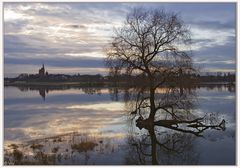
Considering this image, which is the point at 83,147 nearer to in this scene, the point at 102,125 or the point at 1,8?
Result: the point at 102,125

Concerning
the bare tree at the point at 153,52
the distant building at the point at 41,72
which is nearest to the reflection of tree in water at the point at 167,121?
the bare tree at the point at 153,52

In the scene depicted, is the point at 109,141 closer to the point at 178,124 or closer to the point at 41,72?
the point at 41,72

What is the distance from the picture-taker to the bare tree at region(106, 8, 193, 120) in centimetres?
1180

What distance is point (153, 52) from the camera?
12.2 metres

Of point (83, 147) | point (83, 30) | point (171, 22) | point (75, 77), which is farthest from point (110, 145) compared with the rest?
point (171, 22)

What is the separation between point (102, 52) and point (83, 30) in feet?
3.25

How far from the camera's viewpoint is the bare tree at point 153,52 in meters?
11.8

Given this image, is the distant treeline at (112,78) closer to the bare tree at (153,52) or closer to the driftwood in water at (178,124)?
the bare tree at (153,52)

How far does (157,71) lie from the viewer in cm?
1220

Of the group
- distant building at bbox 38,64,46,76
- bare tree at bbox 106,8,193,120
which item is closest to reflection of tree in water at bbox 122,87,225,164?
bare tree at bbox 106,8,193,120

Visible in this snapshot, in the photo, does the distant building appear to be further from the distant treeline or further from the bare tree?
the bare tree

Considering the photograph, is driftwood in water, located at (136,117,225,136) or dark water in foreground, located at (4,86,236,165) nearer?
dark water in foreground, located at (4,86,236,165)

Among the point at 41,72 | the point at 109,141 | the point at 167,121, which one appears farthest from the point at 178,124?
the point at 41,72

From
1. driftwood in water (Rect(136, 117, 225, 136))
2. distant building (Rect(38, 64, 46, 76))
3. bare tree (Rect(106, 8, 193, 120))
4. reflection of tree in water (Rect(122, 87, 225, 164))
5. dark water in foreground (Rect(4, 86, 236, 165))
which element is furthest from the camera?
driftwood in water (Rect(136, 117, 225, 136))
